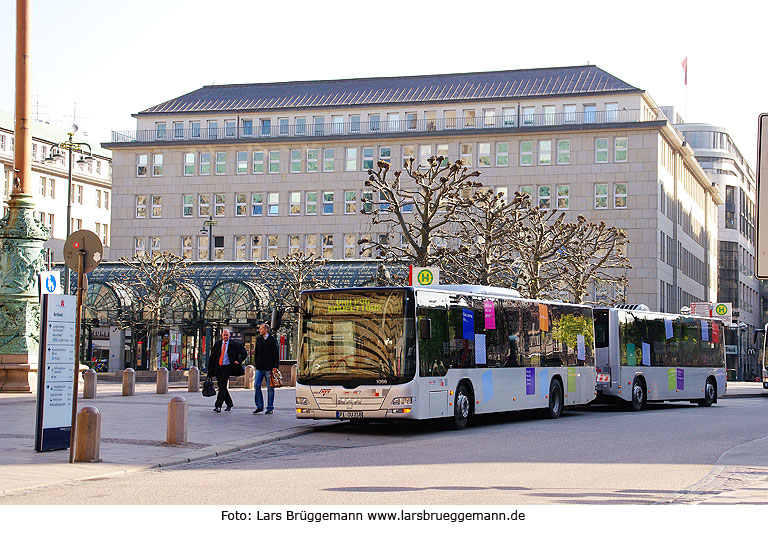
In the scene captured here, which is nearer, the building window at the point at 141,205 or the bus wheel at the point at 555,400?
the bus wheel at the point at 555,400

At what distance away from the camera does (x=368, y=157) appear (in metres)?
87.7

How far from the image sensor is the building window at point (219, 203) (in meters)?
89.2

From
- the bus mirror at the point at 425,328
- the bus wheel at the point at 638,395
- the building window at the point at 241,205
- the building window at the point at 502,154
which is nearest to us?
the bus mirror at the point at 425,328

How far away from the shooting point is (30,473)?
13648 mm

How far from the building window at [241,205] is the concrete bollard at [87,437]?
74.3 metres

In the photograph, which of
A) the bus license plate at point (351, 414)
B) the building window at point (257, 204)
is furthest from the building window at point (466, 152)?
the bus license plate at point (351, 414)

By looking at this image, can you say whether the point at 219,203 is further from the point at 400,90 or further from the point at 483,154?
the point at 483,154

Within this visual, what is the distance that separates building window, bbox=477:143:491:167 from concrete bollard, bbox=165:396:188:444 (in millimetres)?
68651

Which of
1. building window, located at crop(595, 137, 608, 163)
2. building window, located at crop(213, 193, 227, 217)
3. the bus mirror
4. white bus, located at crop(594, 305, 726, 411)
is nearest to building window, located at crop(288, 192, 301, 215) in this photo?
building window, located at crop(213, 193, 227, 217)

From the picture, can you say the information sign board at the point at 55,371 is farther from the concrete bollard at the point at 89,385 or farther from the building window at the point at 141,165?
the building window at the point at 141,165

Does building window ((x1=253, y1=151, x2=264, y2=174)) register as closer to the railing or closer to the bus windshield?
the railing

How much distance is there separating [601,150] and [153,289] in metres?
32.4

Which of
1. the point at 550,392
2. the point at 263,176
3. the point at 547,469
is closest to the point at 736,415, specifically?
the point at 550,392

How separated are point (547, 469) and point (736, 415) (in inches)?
627
